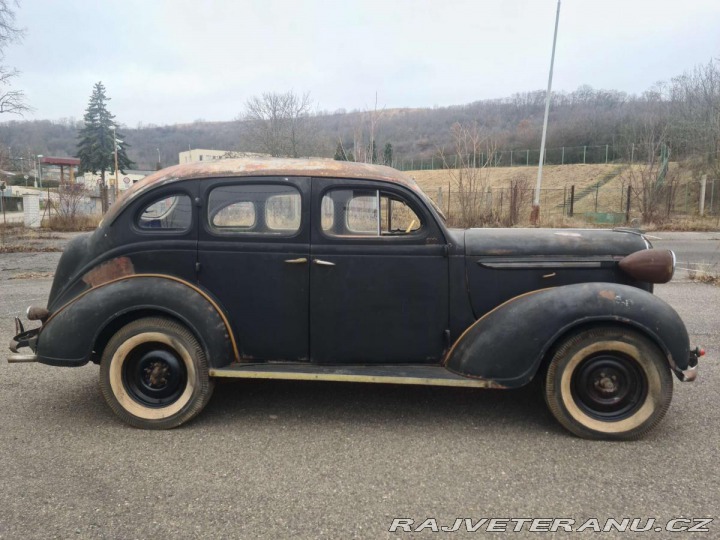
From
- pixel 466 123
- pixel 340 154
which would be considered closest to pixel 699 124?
pixel 340 154

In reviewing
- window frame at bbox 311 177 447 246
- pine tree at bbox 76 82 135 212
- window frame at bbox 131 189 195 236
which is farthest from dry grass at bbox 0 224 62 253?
pine tree at bbox 76 82 135 212

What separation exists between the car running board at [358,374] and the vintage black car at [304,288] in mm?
14

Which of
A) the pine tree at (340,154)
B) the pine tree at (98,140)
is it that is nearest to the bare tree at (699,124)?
the pine tree at (340,154)

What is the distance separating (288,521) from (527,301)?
84.9 inches

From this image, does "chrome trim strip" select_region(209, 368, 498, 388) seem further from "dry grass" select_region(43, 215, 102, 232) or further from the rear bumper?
"dry grass" select_region(43, 215, 102, 232)

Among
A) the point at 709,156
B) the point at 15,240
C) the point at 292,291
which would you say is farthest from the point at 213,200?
the point at 709,156

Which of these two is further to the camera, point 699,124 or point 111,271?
point 699,124

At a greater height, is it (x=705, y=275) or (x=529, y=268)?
(x=529, y=268)

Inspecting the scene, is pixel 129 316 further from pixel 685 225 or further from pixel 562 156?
pixel 562 156

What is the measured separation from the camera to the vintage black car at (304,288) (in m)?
3.68

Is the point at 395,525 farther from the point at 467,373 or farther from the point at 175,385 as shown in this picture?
the point at 175,385

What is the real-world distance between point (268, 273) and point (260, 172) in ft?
2.55

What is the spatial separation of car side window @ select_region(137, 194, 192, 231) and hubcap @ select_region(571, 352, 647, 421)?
3085 millimetres

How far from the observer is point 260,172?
3.89 m
